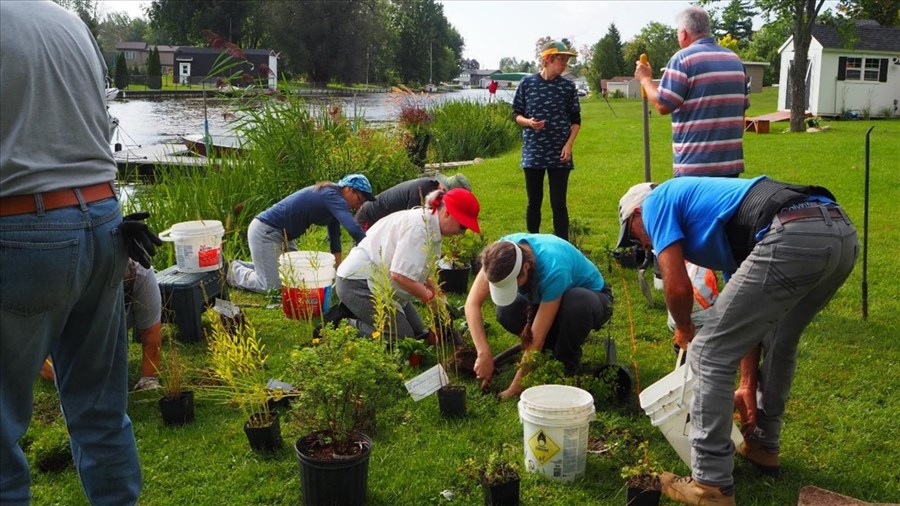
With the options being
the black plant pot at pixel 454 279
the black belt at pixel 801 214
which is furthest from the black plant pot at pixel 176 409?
the black belt at pixel 801 214

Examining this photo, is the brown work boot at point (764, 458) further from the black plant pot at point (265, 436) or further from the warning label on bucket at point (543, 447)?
the black plant pot at point (265, 436)

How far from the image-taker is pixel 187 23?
6166cm

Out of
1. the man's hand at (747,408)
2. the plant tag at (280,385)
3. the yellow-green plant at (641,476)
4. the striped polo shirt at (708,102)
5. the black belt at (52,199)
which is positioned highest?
the striped polo shirt at (708,102)

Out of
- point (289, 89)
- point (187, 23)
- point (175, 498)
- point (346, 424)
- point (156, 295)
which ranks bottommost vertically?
point (175, 498)

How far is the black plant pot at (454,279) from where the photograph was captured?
5.84m

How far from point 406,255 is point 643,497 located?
1986 mm

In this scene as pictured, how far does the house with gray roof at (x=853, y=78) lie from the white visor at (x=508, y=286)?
77.9 ft

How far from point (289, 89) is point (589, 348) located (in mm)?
4990

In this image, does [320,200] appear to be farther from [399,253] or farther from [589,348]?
[589,348]

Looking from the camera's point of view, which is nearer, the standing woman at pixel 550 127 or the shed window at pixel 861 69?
the standing woman at pixel 550 127

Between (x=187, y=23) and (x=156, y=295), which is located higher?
(x=187, y=23)

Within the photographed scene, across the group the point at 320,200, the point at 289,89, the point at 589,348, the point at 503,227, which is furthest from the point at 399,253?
the point at 289,89

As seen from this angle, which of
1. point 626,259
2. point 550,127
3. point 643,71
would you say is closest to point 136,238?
point 643,71

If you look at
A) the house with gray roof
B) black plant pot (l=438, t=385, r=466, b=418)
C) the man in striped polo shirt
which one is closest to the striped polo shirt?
the man in striped polo shirt
